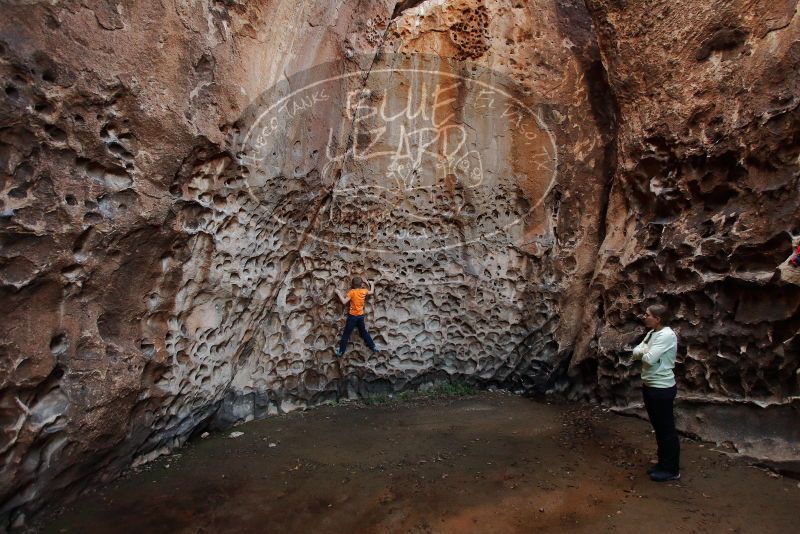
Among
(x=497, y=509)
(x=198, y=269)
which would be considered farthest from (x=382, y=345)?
(x=497, y=509)

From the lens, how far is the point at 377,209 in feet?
18.8

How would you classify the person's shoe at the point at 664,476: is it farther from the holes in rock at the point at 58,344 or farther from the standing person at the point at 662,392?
the holes in rock at the point at 58,344

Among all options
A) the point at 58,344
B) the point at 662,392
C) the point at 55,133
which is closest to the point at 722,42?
the point at 662,392

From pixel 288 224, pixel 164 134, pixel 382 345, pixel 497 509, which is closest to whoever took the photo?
pixel 497 509

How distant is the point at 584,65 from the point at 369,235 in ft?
9.04

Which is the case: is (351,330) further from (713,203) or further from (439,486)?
(713,203)

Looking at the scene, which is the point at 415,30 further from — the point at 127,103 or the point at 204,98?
the point at 127,103

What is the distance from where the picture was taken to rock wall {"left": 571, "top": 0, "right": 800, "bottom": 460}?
3.81 metres

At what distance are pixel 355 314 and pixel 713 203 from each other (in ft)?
10.8

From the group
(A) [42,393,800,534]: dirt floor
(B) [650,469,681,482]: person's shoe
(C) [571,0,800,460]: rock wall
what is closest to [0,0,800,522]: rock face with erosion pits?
(C) [571,0,800,460]: rock wall

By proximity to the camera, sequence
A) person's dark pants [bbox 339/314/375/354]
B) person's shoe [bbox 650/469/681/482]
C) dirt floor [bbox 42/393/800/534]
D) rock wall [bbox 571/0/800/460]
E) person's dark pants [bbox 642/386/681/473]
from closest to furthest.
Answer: dirt floor [bbox 42/393/800/534]
person's dark pants [bbox 642/386/681/473]
person's shoe [bbox 650/469/681/482]
rock wall [bbox 571/0/800/460]
person's dark pants [bbox 339/314/375/354]

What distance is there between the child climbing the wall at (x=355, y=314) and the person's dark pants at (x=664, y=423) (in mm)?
2796

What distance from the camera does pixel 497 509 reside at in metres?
3.40

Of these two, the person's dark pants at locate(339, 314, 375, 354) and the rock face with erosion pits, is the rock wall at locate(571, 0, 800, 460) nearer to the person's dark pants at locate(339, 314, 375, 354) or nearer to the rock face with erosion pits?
the rock face with erosion pits
